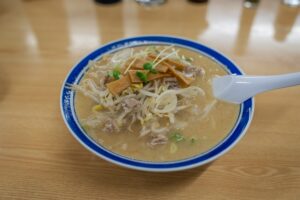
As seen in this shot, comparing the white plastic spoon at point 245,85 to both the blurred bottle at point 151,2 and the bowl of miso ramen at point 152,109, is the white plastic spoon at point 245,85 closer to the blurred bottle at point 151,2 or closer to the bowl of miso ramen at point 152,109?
the bowl of miso ramen at point 152,109

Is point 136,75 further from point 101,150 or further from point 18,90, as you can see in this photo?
point 18,90

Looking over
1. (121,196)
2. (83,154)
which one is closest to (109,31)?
(83,154)

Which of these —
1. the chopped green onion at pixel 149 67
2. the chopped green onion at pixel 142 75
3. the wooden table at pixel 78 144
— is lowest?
the wooden table at pixel 78 144

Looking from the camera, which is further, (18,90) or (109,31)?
(109,31)

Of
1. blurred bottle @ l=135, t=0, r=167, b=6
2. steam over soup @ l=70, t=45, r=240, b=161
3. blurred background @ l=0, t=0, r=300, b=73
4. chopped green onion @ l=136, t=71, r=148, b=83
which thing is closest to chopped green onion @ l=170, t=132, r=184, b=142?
steam over soup @ l=70, t=45, r=240, b=161

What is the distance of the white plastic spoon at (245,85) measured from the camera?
0.70m

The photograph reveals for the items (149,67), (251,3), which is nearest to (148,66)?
(149,67)

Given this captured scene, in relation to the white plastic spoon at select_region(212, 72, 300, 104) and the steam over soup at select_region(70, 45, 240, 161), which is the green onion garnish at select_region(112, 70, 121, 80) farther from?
the white plastic spoon at select_region(212, 72, 300, 104)

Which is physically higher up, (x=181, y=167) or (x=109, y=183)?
(x=181, y=167)

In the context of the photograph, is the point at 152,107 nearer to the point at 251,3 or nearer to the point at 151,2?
the point at 151,2

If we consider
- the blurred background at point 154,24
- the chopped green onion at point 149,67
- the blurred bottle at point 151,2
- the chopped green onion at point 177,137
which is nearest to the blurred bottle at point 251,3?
the blurred background at point 154,24

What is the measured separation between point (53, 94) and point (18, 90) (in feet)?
0.37

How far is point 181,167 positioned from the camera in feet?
1.82

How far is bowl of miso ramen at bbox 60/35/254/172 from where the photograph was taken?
60 centimetres
